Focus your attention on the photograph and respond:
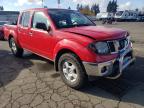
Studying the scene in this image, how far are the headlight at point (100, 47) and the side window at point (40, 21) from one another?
1774 millimetres

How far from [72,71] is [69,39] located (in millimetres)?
748

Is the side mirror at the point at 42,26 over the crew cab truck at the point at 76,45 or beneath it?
over

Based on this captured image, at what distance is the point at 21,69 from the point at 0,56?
2.42m

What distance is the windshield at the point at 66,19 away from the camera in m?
5.65

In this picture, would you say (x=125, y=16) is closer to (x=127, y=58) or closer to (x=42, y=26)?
(x=42, y=26)

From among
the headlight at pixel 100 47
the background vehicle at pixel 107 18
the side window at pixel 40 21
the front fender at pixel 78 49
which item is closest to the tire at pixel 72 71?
the front fender at pixel 78 49

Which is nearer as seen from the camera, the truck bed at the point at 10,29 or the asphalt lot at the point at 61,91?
the asphalt lot at the point at 61,91

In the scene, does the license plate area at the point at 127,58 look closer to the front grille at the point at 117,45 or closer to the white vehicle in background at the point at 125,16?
the front grille at the point at 117,45

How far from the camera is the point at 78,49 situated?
4.52 meters

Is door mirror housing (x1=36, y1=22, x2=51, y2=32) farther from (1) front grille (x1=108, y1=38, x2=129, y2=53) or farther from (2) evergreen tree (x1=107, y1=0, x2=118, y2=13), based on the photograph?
(2) evergreen tree (x1=107, y1=0, x2=118, y2=13)

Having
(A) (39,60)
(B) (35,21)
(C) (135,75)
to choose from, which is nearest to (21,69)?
(A) (39,60)

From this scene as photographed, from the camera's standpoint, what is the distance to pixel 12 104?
439 cm

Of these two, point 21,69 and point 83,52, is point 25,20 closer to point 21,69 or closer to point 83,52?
point 21,69

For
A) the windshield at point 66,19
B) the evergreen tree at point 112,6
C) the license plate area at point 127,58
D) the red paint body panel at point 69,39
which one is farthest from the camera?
the evergreen tree at point 112,6
